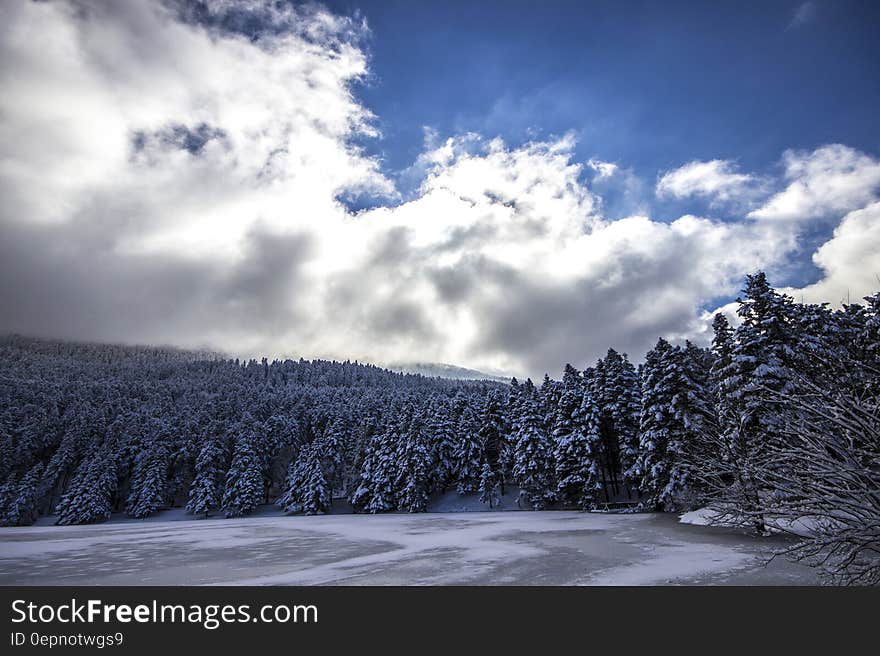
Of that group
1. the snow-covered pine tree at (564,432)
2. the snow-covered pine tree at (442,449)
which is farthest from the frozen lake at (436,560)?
the snow-covered pine tree at (442,449)

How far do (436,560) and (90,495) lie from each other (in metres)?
62.4

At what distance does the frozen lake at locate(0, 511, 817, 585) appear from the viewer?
12.6m

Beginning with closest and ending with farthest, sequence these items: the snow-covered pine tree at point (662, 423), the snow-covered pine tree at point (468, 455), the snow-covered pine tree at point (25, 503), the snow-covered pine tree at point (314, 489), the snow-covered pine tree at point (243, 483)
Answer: the snow-covered pine tree at point (662, 423)
the snow-covered pine tree at point (468, 455)
the snow-covered pine tree at point (314, 489)
the snow-covered pine tree at point (243, 483)
the snow-covered pine tree at point (25, 503)

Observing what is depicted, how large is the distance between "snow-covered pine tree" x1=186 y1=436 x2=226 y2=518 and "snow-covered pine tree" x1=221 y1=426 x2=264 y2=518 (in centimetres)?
→ 186

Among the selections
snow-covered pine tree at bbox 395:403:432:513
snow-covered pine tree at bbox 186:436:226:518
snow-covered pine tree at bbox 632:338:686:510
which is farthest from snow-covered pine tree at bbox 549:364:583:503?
snow-covered pine tree at bbox 186:436:226:518

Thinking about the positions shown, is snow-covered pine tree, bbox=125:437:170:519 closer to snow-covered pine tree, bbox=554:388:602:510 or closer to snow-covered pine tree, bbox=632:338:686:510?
snow-covered pine tree, bbox=554:388:602:510

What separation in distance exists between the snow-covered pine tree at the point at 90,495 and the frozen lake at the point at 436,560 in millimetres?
40151

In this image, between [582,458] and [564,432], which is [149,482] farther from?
[582,458]

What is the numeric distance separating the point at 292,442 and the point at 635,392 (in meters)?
61.2

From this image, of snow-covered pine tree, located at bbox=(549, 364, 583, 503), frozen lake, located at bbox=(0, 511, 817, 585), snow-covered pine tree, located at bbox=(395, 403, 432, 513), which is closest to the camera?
frozen lake, located at bbox=(0, 511, 817, 585)

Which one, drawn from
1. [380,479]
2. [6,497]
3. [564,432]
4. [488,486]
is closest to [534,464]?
[564,432]

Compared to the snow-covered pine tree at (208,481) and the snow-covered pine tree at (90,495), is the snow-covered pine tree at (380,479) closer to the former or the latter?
the snow-covered pine tree at (208,481)

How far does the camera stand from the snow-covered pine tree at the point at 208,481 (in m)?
60.1
